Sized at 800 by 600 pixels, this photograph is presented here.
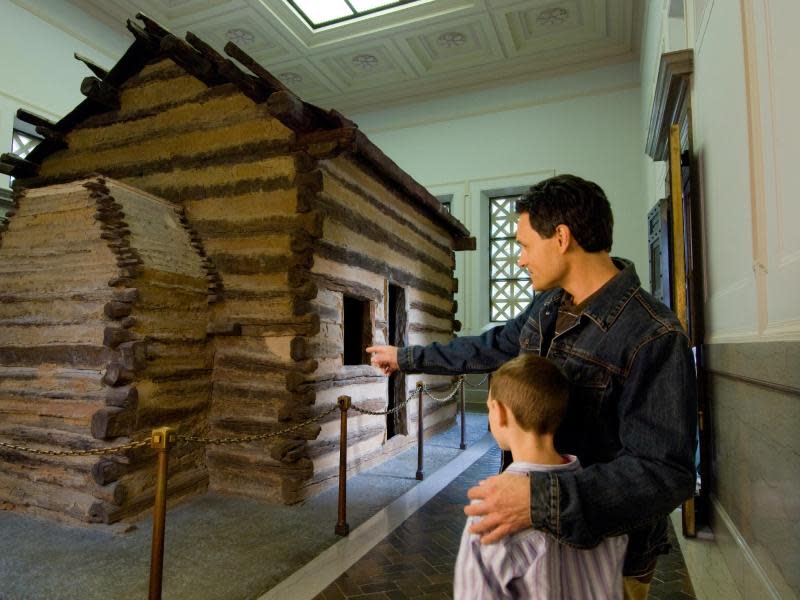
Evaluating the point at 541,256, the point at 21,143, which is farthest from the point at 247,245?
the point at 21,143

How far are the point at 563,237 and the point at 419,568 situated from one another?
339 cm

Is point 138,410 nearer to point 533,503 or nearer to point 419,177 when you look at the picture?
point 533,503

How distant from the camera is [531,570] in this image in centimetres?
153

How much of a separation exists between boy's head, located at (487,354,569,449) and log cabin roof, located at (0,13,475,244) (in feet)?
14.9

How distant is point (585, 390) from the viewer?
1741 mm

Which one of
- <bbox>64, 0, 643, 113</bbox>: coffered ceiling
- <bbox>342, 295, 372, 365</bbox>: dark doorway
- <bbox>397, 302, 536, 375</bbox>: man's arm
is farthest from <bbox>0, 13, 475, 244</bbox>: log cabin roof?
<bbox>64, 0, 643, 113</bbox>: coffered ceiling

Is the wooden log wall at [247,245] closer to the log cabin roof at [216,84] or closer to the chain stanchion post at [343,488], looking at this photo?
the log cabin roof at [216,84]

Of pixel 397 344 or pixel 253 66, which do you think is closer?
pixel 253 66

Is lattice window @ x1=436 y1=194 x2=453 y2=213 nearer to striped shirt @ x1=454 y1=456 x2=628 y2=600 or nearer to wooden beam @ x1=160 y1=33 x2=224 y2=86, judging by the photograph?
wooden beam @ x1=160 y1=33 x2=224 y2=86

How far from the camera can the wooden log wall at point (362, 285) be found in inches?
243

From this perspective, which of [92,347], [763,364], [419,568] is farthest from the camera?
[92,347]

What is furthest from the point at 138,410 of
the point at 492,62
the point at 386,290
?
the point at 492,62

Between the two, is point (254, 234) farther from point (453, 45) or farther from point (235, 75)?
point (453, 45)

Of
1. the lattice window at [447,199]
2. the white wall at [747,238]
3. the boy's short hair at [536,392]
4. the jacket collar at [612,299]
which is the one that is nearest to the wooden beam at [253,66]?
the white wall at [747,238]
